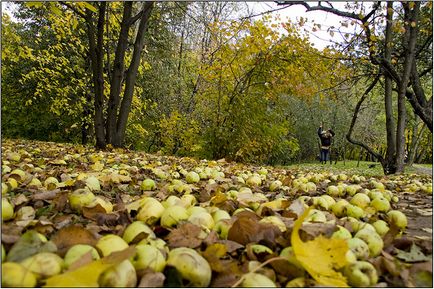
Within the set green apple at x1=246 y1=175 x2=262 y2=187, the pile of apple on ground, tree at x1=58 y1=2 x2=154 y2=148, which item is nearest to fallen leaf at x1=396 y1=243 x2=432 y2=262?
the pile of apple on ground

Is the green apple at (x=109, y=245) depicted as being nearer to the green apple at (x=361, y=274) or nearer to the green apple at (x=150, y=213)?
the green apple at (x=150, y=213)

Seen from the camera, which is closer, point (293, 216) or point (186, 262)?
point (186, 262)

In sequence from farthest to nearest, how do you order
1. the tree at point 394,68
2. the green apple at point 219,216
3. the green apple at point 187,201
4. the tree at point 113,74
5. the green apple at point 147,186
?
the tree at point 113,74 → the tree at point 394,68 → the green apple at point 147,186 → the green apple at point 187,201 → the green apple at point 219,216

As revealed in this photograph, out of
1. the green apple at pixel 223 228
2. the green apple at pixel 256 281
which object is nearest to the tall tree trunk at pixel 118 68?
the green apple at pixel 223 228

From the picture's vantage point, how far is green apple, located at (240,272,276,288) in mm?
1026

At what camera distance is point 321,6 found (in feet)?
22.6

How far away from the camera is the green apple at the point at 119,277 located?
99 cm

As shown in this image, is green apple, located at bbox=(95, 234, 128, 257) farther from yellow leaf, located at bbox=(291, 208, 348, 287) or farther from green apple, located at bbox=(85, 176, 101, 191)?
green apple, located at bbox=(85, 176, 101, 191)

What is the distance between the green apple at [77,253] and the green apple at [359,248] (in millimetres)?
891

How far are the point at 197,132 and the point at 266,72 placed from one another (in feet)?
12.4

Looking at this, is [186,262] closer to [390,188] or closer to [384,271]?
[384,271]

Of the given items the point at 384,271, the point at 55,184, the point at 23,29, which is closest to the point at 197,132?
the point at 23,29

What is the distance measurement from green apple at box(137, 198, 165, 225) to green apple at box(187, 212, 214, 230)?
0.59 ft

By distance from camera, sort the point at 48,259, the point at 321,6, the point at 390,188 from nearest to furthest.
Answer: the point at 48,259 < the point at 390,188 < the point at 321,6
